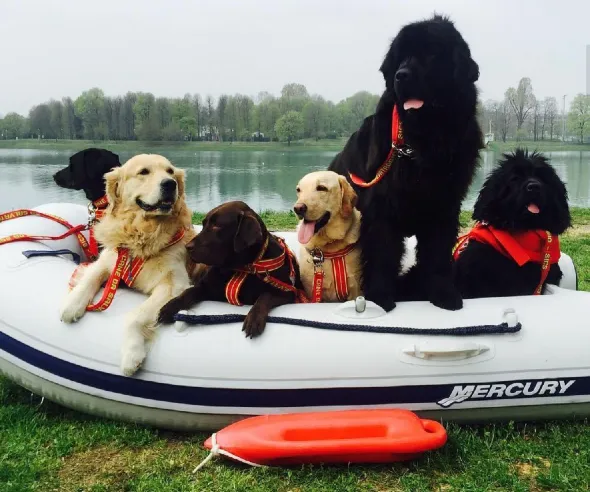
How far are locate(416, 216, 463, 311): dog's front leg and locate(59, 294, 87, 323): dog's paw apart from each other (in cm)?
198

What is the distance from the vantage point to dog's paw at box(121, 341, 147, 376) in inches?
110

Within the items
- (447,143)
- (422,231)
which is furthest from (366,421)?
(447,143)

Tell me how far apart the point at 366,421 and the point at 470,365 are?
0.62 m

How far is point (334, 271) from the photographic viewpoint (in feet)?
11.1

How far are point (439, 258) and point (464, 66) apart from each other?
1.09m

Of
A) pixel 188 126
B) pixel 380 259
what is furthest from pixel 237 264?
pixel 188 126

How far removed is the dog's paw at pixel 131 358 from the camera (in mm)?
2799

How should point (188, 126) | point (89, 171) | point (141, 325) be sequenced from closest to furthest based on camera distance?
point (141, 325) → point (89, 171) → point (188, 126)

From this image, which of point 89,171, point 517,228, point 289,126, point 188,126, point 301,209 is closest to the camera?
point 301,209

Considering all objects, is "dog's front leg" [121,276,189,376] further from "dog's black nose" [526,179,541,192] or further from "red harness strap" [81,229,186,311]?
"dog's black nose" [526,179,541,192]

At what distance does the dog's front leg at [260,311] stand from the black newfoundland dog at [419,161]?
54cm

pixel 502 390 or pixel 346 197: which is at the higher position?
pixel 346 197

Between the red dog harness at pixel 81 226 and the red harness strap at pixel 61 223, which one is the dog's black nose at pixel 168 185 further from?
the red harness strap at pixel 61 223

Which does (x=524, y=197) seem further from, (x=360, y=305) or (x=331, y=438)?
(x=331, y=438)
